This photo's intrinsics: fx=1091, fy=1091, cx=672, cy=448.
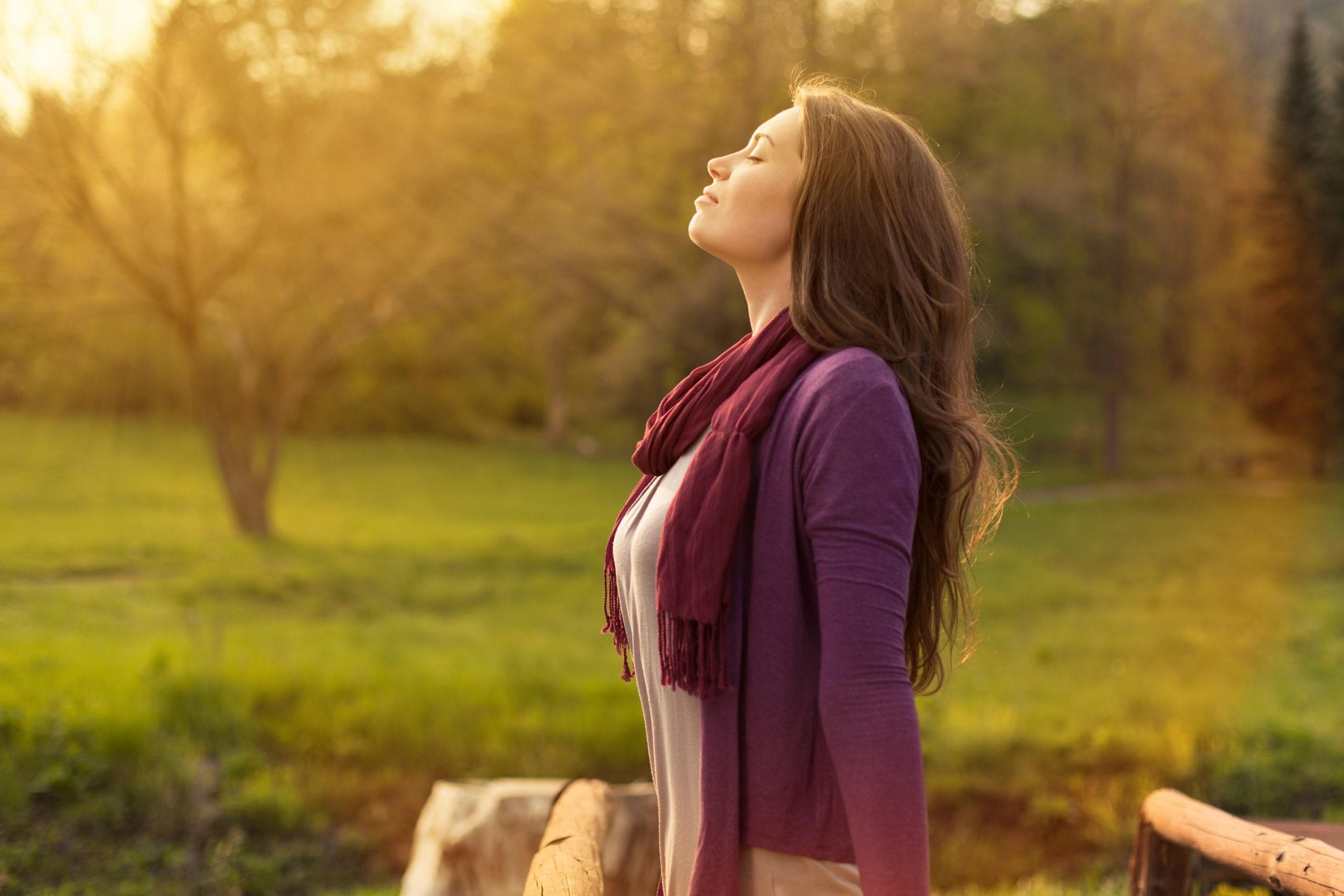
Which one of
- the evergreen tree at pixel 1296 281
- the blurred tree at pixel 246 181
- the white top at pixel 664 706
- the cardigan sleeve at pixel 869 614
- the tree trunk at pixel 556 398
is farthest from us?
the tree trunk at pixel 556 398

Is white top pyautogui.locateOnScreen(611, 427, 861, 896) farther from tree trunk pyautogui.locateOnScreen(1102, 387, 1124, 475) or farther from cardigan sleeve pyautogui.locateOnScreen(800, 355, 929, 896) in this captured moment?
tree trunk pyautogui.locateOnScreen(1102, 387, 1124, 475)

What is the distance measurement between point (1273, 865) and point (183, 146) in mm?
11282

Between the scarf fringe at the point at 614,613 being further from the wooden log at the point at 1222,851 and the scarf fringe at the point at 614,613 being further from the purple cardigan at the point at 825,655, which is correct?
the wooden log at the point at 1222,851

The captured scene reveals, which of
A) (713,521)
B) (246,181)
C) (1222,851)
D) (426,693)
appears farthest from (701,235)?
(246,181)

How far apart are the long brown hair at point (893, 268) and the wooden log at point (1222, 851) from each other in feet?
3.63

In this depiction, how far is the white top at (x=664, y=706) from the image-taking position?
1.55m

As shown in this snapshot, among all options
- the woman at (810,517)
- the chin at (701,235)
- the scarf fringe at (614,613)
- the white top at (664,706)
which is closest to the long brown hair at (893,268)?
the woman at (810,517)

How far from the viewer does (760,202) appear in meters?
1.60

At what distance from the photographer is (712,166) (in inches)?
66.8

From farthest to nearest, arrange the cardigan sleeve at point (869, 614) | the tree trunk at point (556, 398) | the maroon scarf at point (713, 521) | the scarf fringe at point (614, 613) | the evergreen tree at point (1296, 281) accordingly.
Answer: the tree trunk at point (556, 398) < the evergreen tree at point (1296, 281) < the scarf fringe at point (614, 613) < the maroon scarf at point (713, 521) < the cardigan sleeve at point (869, 614)

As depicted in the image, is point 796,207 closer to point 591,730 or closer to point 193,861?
point 193,861

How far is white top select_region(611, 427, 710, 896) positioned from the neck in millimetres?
207

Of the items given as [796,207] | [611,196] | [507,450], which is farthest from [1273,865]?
[507,450]

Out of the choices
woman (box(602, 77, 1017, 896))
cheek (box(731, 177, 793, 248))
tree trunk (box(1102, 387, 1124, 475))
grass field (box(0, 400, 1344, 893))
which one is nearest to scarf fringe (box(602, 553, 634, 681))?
woman (box(602, 77, 1017, 896))
